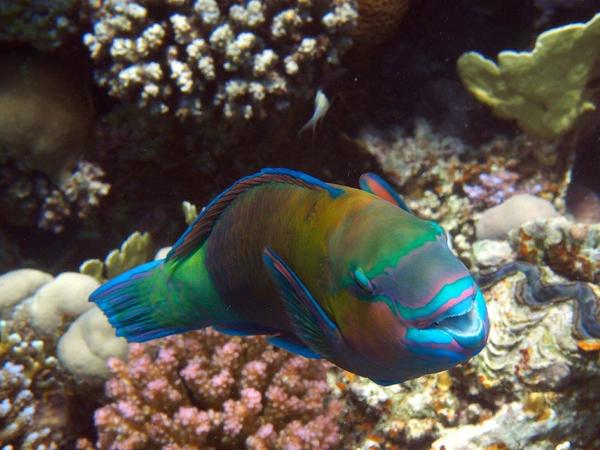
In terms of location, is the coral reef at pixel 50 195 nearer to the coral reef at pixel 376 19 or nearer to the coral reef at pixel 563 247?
the coral reef at pixel 376 19

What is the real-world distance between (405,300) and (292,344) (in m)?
0.73

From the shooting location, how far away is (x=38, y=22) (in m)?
4.09

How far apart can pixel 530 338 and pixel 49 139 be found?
4141 millimetres

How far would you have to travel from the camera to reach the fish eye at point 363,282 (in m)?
1.51

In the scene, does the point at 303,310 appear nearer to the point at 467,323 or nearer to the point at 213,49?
the point at 467,323

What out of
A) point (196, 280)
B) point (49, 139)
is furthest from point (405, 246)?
point (49, 139)

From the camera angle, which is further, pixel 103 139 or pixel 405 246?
pixel 103 139

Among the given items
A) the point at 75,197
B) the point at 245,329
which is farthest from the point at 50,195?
the point at 245,329

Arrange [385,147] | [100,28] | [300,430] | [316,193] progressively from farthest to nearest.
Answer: [385,147] < [100,28] < [300,430] < [316,193]

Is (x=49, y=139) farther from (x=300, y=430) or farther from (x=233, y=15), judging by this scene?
(x=300, y=430)

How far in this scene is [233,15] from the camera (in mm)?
4117

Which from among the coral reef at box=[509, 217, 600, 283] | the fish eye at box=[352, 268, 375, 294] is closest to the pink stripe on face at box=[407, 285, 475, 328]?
the fish eye at box=[352, 268, 375, 294]

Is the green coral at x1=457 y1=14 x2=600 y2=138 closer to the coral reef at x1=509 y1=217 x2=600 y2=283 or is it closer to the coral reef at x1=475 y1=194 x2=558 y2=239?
the coral reef at x1=475 y1=194 x2=558 y2=239

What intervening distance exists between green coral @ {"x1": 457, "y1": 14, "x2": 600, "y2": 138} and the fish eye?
141 inches
